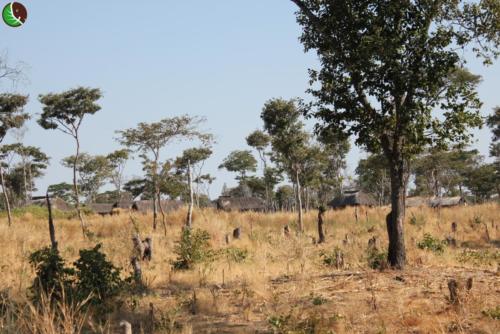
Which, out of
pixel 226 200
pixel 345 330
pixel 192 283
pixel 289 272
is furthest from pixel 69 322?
pixel 226 200

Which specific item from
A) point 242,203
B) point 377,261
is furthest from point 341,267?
point 242,203

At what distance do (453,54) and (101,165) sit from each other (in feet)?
197

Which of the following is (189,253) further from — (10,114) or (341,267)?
(10,114)

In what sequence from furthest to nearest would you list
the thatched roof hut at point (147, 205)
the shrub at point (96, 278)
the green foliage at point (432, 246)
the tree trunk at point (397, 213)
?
the thatched roof hut at point (147, 205) → the green foliage at point (432, 246) → the tree trunk at point (397, 213) → the shrub at point (96, 278)

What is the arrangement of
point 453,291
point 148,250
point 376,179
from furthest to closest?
point 376,179 < point 148,250 < point 453,291

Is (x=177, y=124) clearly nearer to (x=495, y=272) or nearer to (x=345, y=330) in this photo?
(x=495, y=272)

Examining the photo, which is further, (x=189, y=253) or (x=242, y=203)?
(x=242, y=203)

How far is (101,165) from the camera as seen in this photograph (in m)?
65.4

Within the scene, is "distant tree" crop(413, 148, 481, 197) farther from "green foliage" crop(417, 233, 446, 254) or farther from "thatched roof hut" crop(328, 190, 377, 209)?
"green foliage" crop(417, 233, 446, 254)

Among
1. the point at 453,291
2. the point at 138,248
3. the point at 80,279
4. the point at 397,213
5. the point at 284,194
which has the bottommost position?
the point at 453,291

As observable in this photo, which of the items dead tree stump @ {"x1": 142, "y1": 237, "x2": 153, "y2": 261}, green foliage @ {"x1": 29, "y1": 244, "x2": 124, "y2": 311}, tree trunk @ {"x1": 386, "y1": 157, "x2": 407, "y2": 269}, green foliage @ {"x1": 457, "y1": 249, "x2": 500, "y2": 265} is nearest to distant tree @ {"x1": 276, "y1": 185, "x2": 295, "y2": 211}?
dead tree stump @ {"x1": 142, "y1": 237, "x2": 153, "y2": 261}

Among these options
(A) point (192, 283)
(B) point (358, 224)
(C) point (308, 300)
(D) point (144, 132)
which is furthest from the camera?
(D) point (144, 132)

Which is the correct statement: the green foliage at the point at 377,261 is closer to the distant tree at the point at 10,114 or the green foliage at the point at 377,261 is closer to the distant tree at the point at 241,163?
the distant tree at the point at 10,114

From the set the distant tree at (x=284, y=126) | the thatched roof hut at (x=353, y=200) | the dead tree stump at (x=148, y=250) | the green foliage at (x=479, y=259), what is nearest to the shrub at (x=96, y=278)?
the dead tree stump at (x=148, y=250)
